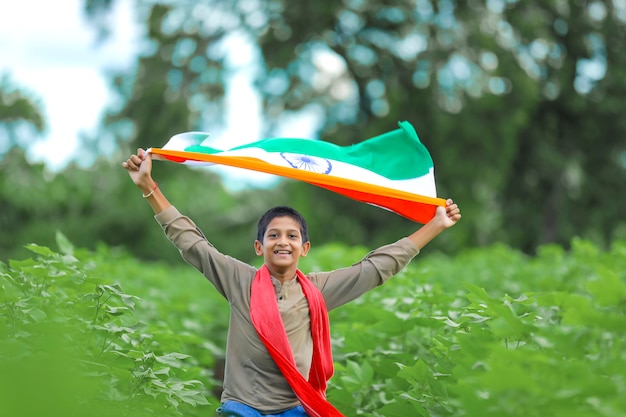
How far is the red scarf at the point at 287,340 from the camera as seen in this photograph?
13.8 feet

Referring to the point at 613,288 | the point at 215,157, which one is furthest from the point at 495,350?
the point at 215,157

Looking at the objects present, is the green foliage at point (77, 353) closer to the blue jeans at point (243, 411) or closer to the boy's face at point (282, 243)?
the blue jeans at point (243, 411)

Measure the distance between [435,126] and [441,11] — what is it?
3790 mm

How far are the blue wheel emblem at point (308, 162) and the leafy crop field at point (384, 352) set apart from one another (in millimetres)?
1065

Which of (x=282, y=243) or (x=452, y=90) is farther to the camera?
(x=452, y=90)

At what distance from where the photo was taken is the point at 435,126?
2947 centimetres

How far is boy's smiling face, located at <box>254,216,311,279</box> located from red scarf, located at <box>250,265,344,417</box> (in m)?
0.06

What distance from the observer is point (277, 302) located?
14.3 ft

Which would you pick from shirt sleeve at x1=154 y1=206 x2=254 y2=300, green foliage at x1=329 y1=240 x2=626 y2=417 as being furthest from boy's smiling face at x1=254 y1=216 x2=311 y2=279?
green foliage at x1=329 y1=240 x2=626 y2=417

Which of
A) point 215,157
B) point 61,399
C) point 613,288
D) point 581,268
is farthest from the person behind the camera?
point 581,268

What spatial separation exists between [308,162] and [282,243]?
2.85ft

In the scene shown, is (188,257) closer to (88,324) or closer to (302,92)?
(88,324)

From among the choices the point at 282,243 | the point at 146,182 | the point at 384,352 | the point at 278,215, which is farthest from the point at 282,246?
the point at 384,352

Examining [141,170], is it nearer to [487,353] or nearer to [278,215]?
[278,215]
